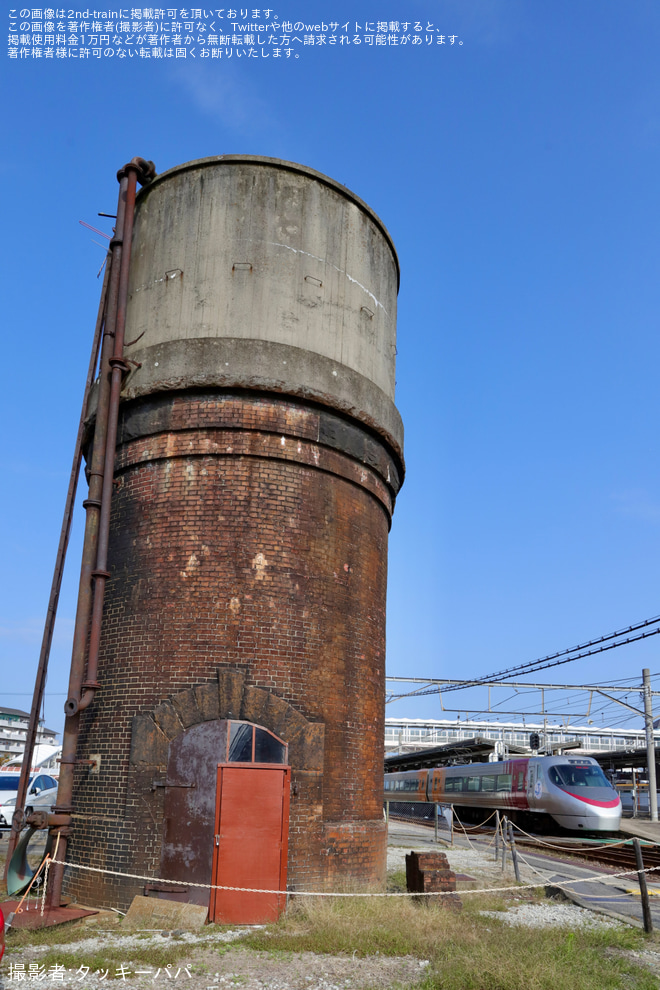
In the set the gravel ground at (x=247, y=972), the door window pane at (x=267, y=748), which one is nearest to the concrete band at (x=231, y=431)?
the door window pane at (x=267, y=748)

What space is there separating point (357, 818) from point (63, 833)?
4087 mm

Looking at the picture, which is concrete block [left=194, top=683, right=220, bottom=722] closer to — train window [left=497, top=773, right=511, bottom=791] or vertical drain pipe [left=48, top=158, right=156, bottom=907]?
vertical drain pipe [left=48, top=158, right=156, bottom=907]

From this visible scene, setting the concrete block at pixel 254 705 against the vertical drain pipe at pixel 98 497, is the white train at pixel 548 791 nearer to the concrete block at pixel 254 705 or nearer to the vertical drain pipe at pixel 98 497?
the concrete block at pixel 254 705

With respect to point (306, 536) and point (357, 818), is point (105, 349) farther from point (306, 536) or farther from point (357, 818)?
point (357, 818)

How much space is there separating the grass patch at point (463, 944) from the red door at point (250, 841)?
46 cm

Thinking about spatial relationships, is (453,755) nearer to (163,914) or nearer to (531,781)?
(531,781)

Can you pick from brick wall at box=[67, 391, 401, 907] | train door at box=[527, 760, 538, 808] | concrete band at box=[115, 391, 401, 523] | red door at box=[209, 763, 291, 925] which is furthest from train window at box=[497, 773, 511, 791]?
red door at box=[209, 763, 291, 925]

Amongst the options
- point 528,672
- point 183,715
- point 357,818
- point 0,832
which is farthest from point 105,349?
point 528,672

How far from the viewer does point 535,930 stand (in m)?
9.34

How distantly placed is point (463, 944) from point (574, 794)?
55.9 feet

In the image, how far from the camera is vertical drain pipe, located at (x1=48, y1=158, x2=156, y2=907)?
1083 centimetres

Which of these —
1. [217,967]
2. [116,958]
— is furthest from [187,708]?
[217,967]

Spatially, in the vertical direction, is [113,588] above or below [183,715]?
above

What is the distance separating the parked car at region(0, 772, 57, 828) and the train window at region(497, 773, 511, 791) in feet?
48.5
